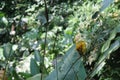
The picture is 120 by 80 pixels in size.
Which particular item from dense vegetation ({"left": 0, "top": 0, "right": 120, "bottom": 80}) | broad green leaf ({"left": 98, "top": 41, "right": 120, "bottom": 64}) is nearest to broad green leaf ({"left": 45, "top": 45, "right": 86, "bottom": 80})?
dense vegetation ({"left": 0, "top": 0, "right": 120, "bottom": 80})

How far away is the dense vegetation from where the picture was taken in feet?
2.66

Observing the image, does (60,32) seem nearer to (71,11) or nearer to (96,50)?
(71,11)

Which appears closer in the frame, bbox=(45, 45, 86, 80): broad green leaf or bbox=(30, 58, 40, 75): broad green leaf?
bbox=(45, 45, 86, 80): broad green leaf

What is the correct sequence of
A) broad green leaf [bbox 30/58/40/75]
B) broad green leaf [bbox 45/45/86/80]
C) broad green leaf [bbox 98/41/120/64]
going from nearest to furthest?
broad green leaf [bbox 98/41/120/64], broad green leaf [bbox 45/45/86/80], broad green leaf [bbox 30/58/40/75]

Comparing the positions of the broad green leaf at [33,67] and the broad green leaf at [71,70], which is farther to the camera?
the broad green leaf at [33,67]

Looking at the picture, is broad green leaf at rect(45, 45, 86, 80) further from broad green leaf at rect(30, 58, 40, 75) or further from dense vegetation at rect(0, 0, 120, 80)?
broad green leaf at rect(30, 58, 40, 75)

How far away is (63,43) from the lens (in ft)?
9.34

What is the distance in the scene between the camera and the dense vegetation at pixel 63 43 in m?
0.81

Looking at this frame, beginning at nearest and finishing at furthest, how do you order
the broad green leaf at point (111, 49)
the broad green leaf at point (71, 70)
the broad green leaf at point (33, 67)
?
1. the broad green leaf at point (111, 49)
2. the broad green leaf at point (71, 70)
3. the broad green leaf at point (33, 67)

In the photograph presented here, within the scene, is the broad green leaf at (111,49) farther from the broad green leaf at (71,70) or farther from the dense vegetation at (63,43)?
the broad green leaf at (71,70)

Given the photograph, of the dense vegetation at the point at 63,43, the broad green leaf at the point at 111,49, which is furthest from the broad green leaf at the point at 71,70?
the broad green leaf at the point at 111,49

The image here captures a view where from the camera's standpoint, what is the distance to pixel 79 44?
0.68 m

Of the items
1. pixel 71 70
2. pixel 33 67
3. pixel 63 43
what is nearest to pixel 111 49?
pixel 71 70

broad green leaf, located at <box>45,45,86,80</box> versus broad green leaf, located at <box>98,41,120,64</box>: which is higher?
broad green leaf, located at <box>98,41,120,64</box>
